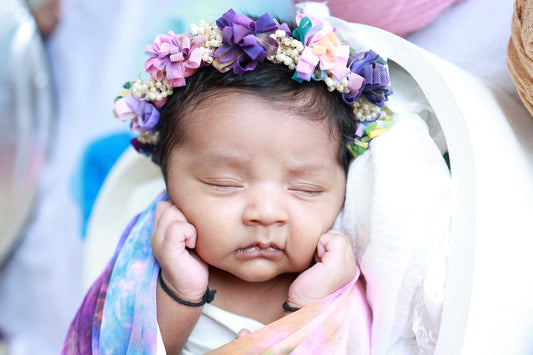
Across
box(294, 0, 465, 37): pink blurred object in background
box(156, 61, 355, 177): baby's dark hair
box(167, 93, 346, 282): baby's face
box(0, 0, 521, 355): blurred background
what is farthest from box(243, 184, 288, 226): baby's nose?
box(0, 0, 521, 355): blurred background

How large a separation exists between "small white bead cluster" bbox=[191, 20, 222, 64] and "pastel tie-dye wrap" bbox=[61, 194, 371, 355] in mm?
317

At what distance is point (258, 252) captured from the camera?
30.6 inches

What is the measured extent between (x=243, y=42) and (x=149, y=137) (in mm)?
282

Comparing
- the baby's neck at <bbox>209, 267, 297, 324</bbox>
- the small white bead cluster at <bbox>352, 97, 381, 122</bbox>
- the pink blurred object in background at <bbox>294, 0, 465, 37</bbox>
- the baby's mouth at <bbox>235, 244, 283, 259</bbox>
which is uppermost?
the pink blurred object in background at <bbox>294, 0, 465, 37</bbox>

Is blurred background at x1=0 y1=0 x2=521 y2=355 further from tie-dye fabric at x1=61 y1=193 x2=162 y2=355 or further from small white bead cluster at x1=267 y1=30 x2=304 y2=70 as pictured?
small white bead cluster at x1=267 y1=30 x2=304 y2=70

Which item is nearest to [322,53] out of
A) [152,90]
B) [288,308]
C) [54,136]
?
[152,90]

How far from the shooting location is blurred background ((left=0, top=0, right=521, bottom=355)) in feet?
5.54

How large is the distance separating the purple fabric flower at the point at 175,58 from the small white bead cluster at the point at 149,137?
0.13 meters

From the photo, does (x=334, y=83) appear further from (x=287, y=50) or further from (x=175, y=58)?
(x=175, y=58)

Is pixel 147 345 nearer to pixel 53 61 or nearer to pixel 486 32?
pixel 486 32

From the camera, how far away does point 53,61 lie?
1852 millimetres

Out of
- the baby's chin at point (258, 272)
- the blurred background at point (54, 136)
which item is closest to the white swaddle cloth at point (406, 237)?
the baby's chin at point (258, 272)

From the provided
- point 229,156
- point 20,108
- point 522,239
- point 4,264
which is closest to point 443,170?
point 522,239

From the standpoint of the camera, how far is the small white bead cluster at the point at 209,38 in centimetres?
77
